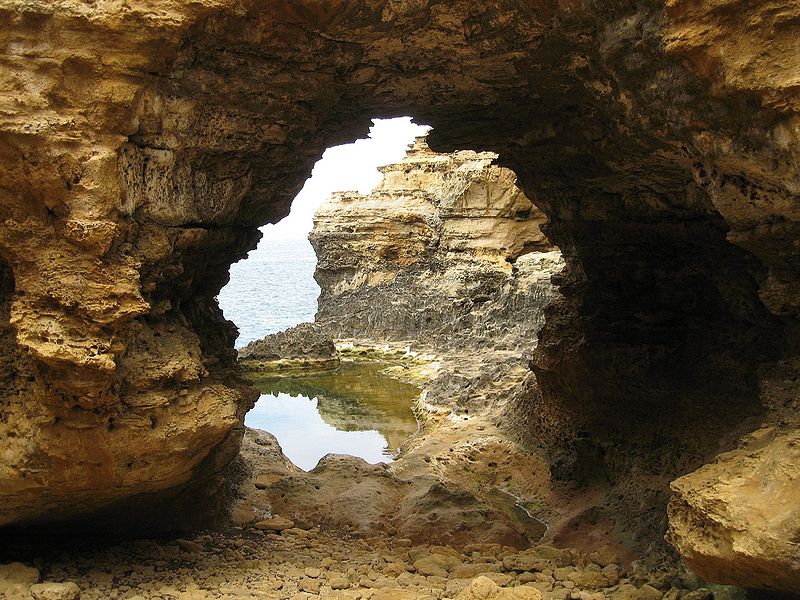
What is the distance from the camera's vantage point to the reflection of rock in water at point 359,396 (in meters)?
A: 12.5

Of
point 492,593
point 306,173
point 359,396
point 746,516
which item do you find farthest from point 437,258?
point 746,516

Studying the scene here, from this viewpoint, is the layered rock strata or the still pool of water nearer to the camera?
the still pool of water

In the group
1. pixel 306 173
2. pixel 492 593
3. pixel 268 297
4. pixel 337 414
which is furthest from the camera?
pixel 268 297

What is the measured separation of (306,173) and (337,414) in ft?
25.3

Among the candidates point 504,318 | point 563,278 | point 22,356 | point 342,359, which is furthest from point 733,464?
point 342,359

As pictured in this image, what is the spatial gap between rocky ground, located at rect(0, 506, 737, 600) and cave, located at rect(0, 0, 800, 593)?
0.38 m

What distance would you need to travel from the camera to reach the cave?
12.2 ft

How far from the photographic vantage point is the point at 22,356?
14.8ft

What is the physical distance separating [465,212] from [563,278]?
11000 mm

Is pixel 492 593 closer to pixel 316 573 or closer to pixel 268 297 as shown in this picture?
pixel 316 573

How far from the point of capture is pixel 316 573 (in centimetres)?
504

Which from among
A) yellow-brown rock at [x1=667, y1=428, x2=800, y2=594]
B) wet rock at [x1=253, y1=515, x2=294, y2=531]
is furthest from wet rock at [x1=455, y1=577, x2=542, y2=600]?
wet rock at [x1=253, y1=515, x2=294, y2=531]

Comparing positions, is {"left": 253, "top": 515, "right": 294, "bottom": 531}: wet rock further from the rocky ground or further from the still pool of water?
the still pool of water

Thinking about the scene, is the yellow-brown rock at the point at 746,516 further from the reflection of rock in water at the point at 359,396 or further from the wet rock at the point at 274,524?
the reflection of rock in water at the point at 359,396
